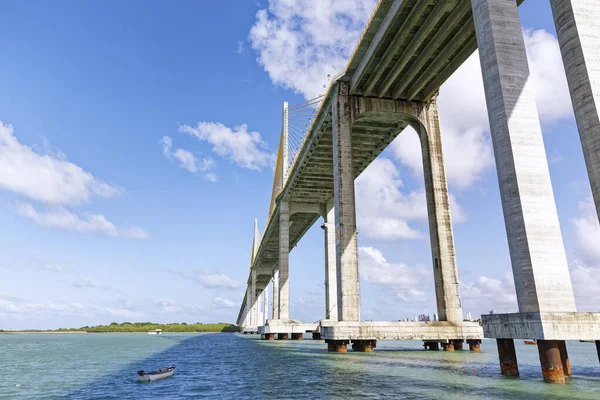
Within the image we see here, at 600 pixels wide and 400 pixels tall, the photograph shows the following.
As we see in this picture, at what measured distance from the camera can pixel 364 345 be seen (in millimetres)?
29609

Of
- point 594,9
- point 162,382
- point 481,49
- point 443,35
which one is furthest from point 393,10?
point 162,382

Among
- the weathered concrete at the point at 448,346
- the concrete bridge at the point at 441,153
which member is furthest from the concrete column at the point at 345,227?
the weathered concrete at the point at 448,346

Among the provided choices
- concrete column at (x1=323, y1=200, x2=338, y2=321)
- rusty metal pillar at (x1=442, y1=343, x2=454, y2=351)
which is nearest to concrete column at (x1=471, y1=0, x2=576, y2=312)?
rusty metal pillar at (x1=442, y1=343, x2=454, y2=351)

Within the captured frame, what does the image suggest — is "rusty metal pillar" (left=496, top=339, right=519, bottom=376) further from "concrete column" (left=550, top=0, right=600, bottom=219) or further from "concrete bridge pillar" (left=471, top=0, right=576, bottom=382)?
"concrete column" (left=550, top=0, right=600, bottom=219)

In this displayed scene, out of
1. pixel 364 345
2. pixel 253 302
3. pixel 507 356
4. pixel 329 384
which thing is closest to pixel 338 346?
pixel 364 345

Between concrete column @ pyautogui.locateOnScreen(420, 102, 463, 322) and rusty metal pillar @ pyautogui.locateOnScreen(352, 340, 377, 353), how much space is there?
5750 mm

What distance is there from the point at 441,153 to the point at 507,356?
848 inches

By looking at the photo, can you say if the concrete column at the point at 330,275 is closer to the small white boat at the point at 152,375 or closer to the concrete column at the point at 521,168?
the small white boat at the point at 152,375

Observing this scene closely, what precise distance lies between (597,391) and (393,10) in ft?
75.9

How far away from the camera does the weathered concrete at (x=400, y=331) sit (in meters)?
26.9

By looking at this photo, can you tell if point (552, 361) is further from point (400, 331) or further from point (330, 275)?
point (330, 275)

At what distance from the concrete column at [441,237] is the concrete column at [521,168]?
16957 millimetres

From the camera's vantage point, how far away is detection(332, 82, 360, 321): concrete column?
102ft

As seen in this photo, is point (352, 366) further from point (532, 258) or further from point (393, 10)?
point (393, 10)
